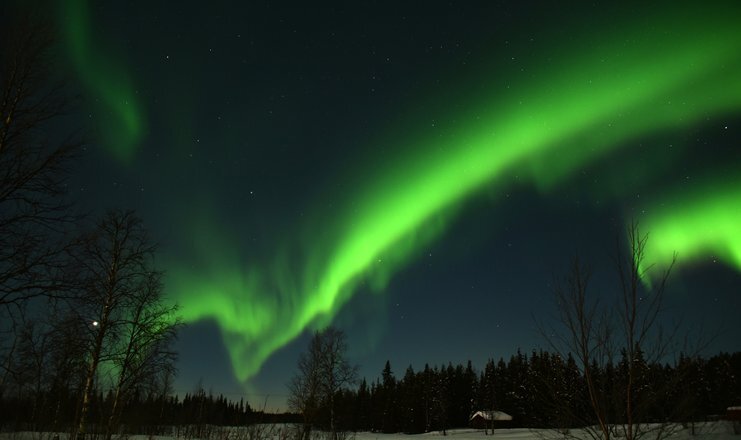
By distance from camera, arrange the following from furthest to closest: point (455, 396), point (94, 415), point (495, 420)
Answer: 1. point (455, 396)
2. point (495, 420)
3. point (94, 415)

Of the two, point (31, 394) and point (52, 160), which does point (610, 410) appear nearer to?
point (52, 160)

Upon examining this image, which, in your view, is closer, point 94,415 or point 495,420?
point 94,415

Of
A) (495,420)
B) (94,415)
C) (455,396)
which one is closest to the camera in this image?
(94,415)

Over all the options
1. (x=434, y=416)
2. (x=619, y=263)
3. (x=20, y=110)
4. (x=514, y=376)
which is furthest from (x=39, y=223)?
(x=514, y=376)

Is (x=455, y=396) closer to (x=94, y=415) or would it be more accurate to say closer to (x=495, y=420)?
(x=495, y=420)

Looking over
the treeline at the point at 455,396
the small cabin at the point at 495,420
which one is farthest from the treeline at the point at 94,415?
the small cabin at the point at 495,420

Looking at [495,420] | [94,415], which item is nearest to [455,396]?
[495,420]

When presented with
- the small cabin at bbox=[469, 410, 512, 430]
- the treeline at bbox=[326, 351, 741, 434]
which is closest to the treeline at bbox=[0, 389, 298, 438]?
the treeline at bbox=[326, 351, 741, 434]

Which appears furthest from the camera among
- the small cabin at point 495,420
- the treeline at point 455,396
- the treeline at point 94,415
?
the small cabin at point 495,420

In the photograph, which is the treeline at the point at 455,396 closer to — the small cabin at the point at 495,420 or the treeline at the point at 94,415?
the small cabin at the point at 495,420

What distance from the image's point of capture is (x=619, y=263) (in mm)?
6309

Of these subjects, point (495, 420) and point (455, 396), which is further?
point (455, 396)

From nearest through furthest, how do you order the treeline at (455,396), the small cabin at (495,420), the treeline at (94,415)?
the treeline at (94,415)
the treeline at (455,396)
the small cabin at (495,420)

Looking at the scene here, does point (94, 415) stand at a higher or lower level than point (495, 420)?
higher
